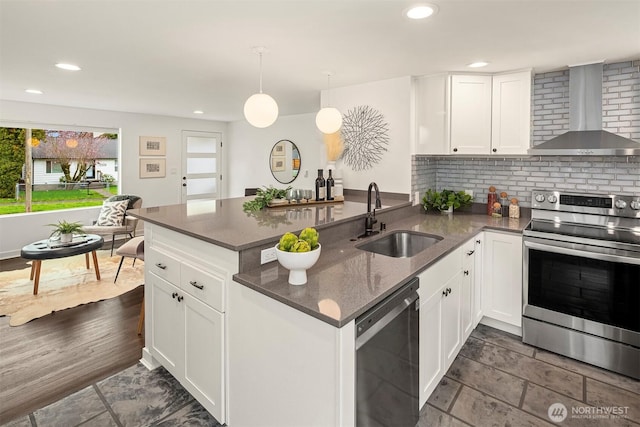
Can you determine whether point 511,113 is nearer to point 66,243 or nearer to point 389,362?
point 389,362

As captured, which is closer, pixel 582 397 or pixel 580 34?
pixel 582 397

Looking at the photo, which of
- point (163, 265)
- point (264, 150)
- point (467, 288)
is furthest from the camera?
point (264, 150)

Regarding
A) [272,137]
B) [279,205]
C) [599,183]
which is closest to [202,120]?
[272,137]

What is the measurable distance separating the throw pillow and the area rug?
2.32 ft

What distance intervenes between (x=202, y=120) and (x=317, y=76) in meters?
4.62

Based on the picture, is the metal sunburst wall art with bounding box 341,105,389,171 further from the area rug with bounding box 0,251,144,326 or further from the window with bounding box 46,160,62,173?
the window with bounding box 46,160,62,173

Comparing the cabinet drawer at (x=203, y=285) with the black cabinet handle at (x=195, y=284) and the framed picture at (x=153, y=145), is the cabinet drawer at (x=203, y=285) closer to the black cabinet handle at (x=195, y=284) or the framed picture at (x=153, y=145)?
the black cabinet handle at (x=195, y=284)

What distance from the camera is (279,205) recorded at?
297 cm

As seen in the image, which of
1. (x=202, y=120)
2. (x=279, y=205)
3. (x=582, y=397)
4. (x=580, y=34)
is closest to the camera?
(x=582, y=397)

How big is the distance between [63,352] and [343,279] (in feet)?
7.68

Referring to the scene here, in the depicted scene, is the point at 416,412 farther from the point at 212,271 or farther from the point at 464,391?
the point at 212,271

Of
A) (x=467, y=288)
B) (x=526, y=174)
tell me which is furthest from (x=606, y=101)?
(x=467, y=288)

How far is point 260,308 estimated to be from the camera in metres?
1.60

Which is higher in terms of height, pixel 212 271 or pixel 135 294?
pixel 212 271
